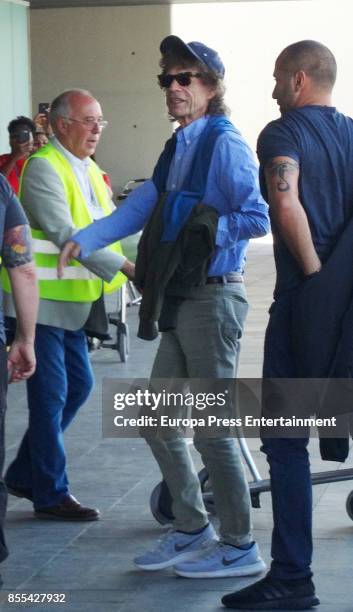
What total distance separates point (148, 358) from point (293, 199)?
658 centimetres

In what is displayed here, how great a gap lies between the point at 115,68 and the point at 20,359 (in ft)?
68.5

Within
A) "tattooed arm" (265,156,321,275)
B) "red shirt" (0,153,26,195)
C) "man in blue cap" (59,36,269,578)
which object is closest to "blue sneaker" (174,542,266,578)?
"man in blue cap" (59,36,269,578)

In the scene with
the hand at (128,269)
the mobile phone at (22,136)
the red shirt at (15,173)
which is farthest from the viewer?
the mobile phone at (22,136)

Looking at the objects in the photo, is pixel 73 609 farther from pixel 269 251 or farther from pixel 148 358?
pixel 269 251

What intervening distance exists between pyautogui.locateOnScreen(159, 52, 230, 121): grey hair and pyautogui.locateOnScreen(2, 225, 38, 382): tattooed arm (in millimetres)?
878

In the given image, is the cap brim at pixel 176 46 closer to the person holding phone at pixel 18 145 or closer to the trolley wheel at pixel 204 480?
the trolley wheel at pixel 204 480

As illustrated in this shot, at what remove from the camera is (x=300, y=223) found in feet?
13.7

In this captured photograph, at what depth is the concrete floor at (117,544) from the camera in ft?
14.8

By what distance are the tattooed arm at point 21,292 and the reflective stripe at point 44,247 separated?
46.4 inches

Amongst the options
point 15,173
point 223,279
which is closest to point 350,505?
point 223,279

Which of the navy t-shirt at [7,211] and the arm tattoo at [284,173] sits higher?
the arm tattoo at [284,173]

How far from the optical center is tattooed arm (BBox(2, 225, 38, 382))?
4.37 metres

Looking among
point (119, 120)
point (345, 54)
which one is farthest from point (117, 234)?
point (345, 54)

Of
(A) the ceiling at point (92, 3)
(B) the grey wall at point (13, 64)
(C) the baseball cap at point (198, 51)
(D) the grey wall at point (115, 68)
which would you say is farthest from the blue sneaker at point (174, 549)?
(D) the grey wall at point (115, 68)
